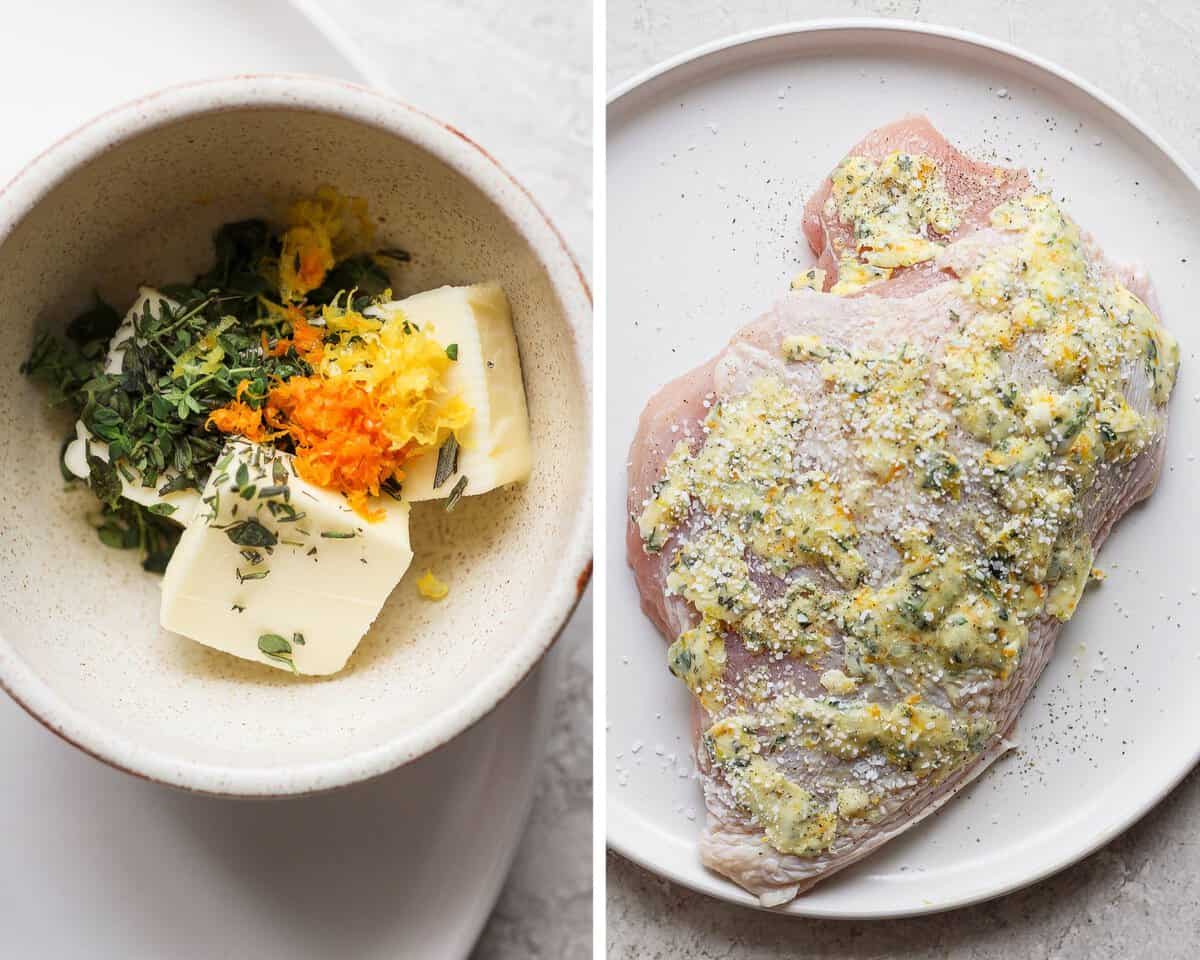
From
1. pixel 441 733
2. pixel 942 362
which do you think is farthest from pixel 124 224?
pixel 942 362

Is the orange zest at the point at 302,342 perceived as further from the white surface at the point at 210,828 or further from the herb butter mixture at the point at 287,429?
the white surface at the point at 210,828

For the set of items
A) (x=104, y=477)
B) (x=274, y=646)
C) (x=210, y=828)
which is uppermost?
(x=104, y=477)

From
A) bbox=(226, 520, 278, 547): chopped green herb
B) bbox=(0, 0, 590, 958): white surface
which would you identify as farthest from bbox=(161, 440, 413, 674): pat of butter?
bbox=(0, 0, 590, 958): white surface

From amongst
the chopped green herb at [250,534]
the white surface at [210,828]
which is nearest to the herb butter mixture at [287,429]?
the chopped green herb at [250,534]

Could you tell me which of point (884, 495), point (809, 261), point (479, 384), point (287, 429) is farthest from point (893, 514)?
point (287, 429)

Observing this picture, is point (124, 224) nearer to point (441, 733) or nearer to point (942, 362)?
point (441, 733)

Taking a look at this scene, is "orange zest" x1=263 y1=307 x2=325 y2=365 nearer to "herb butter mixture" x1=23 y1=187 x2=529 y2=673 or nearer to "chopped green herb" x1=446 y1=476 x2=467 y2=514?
"herb butter mixture" x1=23 y1=187 x2=529 y2=673

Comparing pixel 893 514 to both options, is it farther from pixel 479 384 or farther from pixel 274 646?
pixel 274 646
